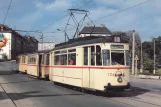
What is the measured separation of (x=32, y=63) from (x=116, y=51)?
2281 centimetres

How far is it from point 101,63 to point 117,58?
2.97ft

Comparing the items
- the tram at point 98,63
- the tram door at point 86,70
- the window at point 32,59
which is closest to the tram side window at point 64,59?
the tram at point 98,63

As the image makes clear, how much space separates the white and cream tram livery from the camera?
59.8ft

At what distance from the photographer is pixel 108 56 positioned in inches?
725

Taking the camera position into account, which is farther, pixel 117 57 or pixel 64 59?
pixel 64 59

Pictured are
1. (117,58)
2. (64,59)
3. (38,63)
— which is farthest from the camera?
(38,63)

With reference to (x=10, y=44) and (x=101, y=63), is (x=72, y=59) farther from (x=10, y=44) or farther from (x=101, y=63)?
(x=10, y=44)

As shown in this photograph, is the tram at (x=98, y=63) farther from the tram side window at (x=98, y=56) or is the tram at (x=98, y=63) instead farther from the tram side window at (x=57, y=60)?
the tram side window at (x=57, y=60)

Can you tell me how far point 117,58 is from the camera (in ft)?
61.5

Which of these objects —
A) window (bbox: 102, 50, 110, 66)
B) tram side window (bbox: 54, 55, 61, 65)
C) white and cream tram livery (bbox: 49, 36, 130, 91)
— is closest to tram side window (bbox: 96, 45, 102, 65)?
white and cream tram livery (bbox: 49, 36, 130, 91)

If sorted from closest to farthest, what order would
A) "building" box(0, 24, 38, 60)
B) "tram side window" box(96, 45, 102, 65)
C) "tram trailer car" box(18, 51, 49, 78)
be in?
"tram side window" box(96, 45, 102, 65), "tram trailer car" box(18, 51, 49, 78), "building" box(0, 24, 38, 60)

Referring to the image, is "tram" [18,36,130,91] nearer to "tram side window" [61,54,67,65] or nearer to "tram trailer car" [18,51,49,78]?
"tram side window" [61,54,67,65]

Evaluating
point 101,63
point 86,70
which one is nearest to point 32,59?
point 86,70

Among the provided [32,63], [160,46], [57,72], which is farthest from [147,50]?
Result: [57,72]
